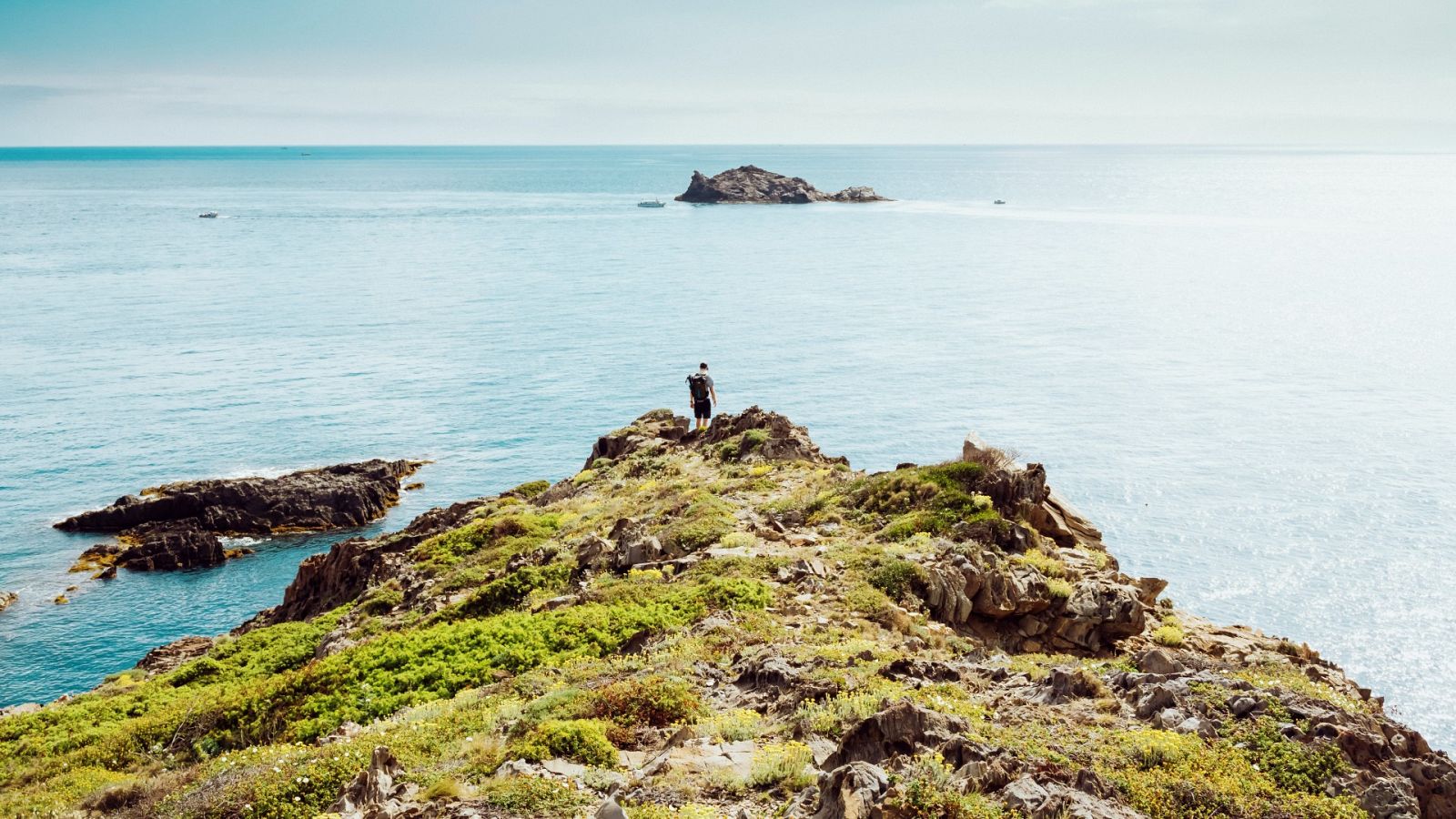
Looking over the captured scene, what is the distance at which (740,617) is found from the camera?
782 inches

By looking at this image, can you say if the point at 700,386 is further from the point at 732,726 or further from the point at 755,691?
the point at 732,726

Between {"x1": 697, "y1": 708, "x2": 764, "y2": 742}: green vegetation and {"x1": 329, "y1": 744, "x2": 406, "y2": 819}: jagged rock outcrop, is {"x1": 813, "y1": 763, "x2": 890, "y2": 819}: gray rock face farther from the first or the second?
{"x1": 329, "y1": 744, "x2": 406, "y2": 819}: jagged rock outcrop

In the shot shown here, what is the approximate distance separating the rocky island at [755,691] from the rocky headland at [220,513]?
18472 millimetres

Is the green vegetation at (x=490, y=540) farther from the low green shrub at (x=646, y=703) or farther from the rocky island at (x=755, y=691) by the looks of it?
the low green shrub at (x=646, y=703)

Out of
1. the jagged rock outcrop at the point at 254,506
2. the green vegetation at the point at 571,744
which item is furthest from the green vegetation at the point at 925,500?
the jagged rock outcrop at the point at 254,506

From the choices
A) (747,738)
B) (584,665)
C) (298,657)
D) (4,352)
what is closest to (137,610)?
(298,657)

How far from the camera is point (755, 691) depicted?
51.8 ft

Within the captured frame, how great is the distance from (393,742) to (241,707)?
249 inches

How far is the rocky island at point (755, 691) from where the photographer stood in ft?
39.3

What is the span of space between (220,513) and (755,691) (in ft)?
151

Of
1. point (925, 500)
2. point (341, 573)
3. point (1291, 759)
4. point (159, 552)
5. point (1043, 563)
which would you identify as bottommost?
point (159, 552)

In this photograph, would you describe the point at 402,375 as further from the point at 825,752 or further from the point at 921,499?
the point at 825,752

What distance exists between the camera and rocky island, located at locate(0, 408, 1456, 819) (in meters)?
12.0

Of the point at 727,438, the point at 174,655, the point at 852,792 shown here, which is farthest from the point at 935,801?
the point at 174,655
